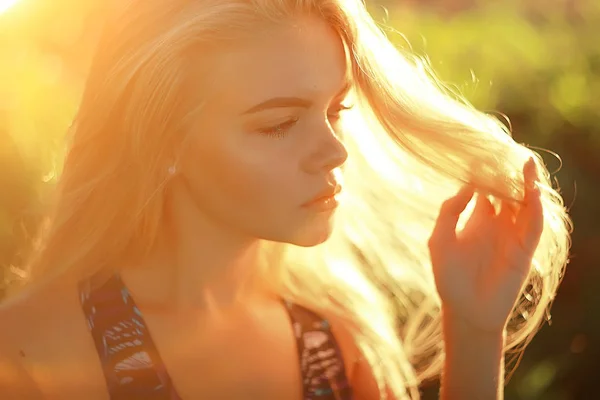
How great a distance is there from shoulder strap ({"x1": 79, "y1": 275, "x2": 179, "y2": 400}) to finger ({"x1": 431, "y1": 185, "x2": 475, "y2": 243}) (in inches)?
32.9

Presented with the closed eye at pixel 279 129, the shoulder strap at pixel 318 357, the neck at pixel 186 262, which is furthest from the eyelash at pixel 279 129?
the shoulder strap at pixel 318 357

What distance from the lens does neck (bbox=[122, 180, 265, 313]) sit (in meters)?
2.47

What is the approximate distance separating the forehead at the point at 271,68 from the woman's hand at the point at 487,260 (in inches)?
24.2

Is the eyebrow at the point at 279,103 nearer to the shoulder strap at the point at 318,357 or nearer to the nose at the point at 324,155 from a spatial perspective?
the nose at the point at 324,155

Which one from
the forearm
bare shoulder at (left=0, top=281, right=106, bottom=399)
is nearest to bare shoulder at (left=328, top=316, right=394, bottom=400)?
the forearm

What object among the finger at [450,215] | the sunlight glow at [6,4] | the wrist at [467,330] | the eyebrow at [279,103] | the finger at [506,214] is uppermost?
the sunlight glow at [6,4]

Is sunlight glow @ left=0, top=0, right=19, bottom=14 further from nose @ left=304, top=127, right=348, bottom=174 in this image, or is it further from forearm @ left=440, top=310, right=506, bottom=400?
forearm @ left=440, top=310, right=506, bottom=400

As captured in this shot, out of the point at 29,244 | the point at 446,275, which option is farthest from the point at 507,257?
the point at 29,244

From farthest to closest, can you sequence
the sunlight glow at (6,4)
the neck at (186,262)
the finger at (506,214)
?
the sunlight glow at (6,4)
the finger at (506,214)
the neck at (186,262)

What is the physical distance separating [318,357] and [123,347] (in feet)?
1.94

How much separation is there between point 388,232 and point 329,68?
79 centimetres

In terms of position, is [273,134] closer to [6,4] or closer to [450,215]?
[450,215]

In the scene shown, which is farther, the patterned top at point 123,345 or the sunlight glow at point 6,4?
the sunlight glow at point 6,4

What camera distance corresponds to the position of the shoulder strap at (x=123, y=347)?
2.37 m
